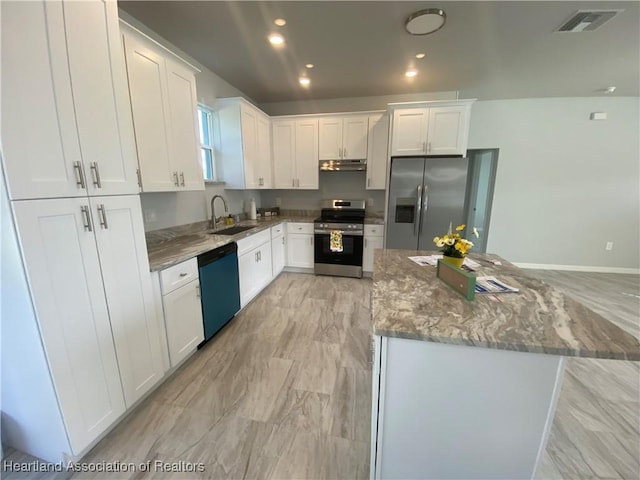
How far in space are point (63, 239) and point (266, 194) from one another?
3.62m

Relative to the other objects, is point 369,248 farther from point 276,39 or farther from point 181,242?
point 276,39

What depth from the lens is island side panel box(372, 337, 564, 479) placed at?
96 centimetres

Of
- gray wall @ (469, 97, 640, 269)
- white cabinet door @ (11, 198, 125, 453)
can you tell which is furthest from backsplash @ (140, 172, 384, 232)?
gray wall @ (469, 97, 640, 269)

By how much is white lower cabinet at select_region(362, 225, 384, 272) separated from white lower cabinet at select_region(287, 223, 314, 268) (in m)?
0.85

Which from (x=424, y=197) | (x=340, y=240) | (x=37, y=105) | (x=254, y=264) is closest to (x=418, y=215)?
(x=424, y=197)

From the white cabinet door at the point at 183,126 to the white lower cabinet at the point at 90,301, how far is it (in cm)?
84

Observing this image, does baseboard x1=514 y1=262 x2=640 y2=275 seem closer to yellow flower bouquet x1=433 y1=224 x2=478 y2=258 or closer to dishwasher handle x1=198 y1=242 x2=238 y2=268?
yellow flower bouquet x1=433 y1=224 x2=478 y2=258

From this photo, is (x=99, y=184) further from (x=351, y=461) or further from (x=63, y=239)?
(x=351, y=461)

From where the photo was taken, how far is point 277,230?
3828mm

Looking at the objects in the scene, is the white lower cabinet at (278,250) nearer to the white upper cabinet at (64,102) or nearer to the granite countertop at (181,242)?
the granite countertop at (181,242)

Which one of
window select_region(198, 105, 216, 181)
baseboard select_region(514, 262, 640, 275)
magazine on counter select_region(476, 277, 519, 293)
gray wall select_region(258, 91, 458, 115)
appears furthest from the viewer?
baseboard select_region(514, 262, 640, 275)

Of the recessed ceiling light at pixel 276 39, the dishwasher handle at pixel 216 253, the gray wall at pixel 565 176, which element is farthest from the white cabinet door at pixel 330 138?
the gray wall at pixel 565 176

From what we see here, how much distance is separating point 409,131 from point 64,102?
3456mm

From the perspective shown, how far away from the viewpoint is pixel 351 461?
133 centimetres
